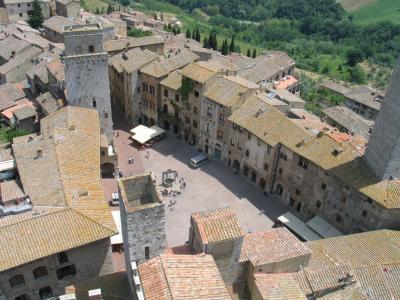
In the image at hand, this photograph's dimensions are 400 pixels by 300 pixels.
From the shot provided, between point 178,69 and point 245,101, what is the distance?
17.1m

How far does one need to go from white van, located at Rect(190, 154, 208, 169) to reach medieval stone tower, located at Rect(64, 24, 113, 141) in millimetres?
16531

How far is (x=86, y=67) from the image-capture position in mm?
59125

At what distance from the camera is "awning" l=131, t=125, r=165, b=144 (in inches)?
2778

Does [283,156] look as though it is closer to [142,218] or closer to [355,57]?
[142,218]

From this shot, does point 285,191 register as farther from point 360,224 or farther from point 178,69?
point 178,69

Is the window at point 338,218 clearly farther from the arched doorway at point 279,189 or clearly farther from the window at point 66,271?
the window at point 66,271

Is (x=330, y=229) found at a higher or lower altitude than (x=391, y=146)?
lower

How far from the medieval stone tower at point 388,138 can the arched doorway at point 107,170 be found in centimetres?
3680

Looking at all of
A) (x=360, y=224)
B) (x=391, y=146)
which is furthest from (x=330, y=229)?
(x=391, y=146)

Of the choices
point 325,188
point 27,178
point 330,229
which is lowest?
point 330,229

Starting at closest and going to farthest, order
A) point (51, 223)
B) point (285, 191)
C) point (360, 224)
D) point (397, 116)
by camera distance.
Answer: point (51, 223), point (397, 116), point (360, 224), point (285, 191)

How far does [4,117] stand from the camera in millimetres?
71562

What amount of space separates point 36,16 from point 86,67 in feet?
207

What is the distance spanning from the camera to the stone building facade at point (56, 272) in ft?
125
